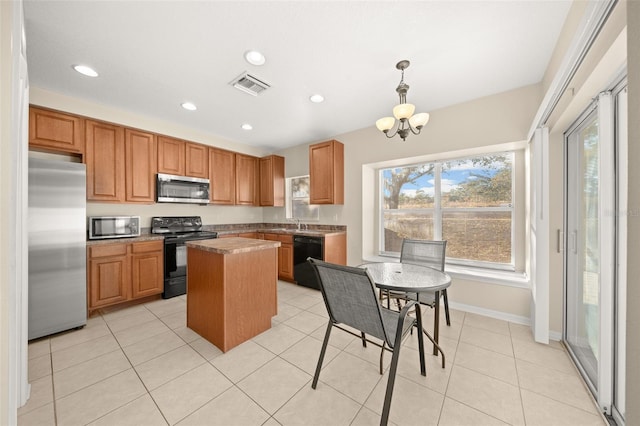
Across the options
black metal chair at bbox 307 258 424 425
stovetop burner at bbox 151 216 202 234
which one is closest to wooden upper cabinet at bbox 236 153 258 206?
stovetop burner at bbox 151 216 202 234

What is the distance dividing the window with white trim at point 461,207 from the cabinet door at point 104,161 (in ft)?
13.2

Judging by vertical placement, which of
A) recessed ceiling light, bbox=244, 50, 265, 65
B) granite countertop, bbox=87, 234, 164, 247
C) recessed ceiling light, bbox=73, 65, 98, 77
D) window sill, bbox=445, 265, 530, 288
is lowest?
window sill, bbox=445, 265, 530, 288

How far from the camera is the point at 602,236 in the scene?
4.63 ft

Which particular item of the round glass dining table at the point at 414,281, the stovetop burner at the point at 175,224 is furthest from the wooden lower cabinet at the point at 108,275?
the round glass dining table at the point at 414,281

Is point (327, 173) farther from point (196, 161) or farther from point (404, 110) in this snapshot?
point (196, 161)

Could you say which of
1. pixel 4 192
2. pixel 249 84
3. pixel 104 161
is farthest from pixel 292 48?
pixel 104 161

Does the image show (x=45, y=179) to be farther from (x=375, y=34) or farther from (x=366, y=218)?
(x=366, y=218)

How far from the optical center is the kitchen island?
2.01 metres

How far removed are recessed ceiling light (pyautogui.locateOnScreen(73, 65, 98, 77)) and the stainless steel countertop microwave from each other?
5.49ft

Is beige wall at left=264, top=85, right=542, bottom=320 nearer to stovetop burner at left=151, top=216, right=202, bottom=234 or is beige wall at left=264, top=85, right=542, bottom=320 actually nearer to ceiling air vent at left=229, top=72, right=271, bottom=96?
ceiling air vent at left=229, top=72, right=271, bottom=96

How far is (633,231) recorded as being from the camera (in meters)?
0.65

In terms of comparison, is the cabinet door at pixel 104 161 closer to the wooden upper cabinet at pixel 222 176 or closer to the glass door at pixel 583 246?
the wooden upper cabinet at pixel 222 176

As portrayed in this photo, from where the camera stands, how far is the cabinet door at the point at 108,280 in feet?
8.75

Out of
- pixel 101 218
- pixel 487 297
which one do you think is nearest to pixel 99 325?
pixel 101 218
